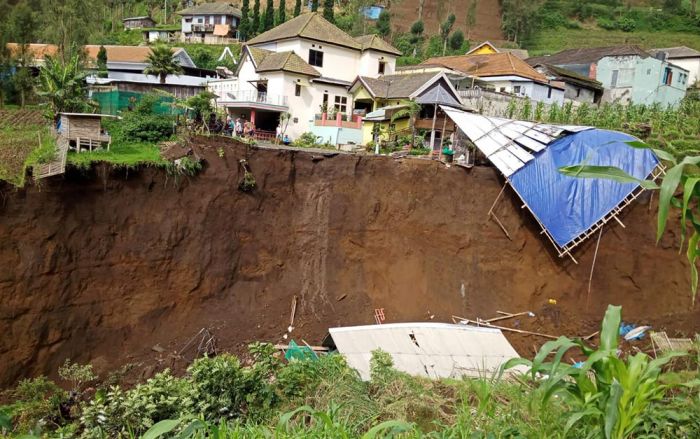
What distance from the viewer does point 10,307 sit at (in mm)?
12211

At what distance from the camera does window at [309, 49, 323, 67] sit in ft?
89.9

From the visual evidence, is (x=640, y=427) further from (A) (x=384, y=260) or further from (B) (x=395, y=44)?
(B) (x=395, y=44)

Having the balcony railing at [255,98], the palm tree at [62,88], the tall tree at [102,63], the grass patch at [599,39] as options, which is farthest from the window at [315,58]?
the grass patch at [599,39]

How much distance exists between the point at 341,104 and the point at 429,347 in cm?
1766

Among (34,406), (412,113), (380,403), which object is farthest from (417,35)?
(380,403)

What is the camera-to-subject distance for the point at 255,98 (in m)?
25.2

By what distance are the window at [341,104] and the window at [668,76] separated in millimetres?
19719

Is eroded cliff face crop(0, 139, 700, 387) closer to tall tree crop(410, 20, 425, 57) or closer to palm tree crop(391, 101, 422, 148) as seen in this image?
palm tree crop(391, 101, 422, 148)

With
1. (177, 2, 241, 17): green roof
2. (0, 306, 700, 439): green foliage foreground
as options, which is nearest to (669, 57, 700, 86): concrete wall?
(0, 306, 700, 439): green foliage foreground

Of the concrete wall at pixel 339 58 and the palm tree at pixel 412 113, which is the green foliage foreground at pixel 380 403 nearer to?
the palm tree at pixel 412 113

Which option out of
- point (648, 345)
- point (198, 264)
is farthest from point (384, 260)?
point (648, 345)

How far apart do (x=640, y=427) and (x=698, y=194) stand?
168 cm

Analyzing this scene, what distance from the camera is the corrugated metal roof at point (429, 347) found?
1170 centimetres

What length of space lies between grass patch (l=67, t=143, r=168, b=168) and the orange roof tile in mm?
21275
